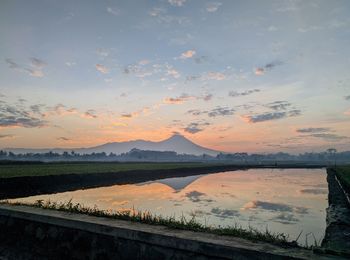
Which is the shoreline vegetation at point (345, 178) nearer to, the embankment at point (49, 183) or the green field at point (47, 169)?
the embankment at point (49, 183)

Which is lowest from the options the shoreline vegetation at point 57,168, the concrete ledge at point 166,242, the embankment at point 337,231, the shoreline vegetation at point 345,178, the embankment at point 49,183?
the embankment at point 49,183

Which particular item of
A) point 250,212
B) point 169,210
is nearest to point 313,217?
point 250,212

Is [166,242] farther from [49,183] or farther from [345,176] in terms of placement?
[345,176]

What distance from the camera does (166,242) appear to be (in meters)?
5.13

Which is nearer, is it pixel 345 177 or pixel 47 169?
pixel 345 177

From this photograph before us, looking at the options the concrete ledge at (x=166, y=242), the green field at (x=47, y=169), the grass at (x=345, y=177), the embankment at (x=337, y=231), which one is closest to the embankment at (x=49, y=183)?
the green field at (x=47, y=169)

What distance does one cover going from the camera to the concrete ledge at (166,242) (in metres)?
4.44

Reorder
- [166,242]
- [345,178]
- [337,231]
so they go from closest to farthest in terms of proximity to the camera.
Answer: [166,242]
[337,231]
[345,178]

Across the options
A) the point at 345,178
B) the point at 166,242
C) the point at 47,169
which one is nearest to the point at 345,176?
the point at 345,178

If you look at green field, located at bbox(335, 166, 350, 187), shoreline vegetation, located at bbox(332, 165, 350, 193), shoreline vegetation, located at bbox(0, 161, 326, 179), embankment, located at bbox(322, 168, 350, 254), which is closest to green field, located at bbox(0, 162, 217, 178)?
shoreline vegetation, located at bbox(0, 161, 326, 179)

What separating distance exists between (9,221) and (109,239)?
3378 millimetres

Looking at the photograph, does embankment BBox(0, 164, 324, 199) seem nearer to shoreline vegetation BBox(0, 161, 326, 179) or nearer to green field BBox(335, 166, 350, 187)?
shoreline vegetation BBox(0, 161, 326, 179)

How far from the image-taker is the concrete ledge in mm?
4441

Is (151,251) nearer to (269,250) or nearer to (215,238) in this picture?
(215,238)
